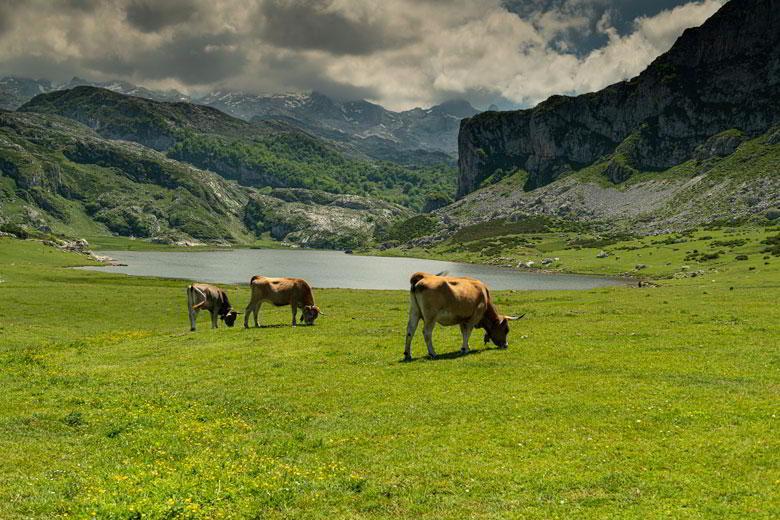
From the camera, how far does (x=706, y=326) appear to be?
35.0 meters

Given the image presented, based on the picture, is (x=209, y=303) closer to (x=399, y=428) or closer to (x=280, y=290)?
(x=280, y=290)

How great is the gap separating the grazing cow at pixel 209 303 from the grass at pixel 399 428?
1144 centimetres

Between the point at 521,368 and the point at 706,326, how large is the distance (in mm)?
18449

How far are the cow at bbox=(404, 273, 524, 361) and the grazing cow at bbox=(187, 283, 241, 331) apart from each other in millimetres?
25177

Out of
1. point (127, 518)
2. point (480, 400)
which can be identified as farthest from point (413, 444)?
point (127, 518)

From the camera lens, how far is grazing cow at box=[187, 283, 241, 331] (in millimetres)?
45994

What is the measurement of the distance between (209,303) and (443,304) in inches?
1086

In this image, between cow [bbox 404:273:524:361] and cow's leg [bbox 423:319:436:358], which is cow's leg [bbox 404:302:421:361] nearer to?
cow [bbox 404:273:524:361]

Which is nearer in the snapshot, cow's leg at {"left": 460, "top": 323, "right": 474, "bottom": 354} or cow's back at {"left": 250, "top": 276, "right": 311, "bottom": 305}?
cow's leg at {"left": 460, "top": 323, "right": 474, "bottom": 354}

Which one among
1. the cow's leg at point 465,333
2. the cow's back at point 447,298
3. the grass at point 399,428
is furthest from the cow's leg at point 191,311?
the cow's leg at point 465,333

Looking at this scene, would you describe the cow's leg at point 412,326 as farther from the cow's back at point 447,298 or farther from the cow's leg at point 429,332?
the cow's leg at point 429,332

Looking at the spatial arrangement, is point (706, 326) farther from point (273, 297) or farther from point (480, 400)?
point (273, 297)

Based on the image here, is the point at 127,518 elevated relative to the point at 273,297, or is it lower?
lower

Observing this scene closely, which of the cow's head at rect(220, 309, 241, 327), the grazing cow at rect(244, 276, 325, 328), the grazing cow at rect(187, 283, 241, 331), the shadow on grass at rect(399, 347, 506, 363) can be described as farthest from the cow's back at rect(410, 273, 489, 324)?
the cow's head at rect(220, 309, 241, 327)
